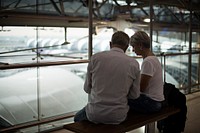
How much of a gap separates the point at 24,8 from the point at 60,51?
1.10 metres

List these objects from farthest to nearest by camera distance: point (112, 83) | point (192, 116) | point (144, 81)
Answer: point (192, 116) < point (144, 81) < point (112, 83)

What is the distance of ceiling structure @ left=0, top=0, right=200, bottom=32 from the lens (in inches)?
162

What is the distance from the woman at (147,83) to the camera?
7.70 feet

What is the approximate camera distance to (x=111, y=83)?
199 centimetres

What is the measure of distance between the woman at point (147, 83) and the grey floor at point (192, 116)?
1.04 metres

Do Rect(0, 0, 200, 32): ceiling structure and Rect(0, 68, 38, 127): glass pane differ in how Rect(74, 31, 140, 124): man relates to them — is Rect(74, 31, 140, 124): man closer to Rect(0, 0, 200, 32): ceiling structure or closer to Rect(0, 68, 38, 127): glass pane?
Rect(0, 68, 38, 127): glass pane

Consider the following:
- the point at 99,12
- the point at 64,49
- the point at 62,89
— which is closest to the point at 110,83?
the point at 62,89

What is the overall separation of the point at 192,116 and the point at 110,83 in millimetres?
2379

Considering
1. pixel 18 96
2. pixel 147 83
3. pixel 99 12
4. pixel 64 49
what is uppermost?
pixel 99 12

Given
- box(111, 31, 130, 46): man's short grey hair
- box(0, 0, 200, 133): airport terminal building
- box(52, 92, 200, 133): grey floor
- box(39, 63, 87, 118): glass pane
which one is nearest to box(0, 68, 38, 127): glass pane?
box(0, 0, 200, 133): airport terminal building

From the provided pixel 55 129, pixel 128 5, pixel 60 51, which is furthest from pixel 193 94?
pixel 55 129

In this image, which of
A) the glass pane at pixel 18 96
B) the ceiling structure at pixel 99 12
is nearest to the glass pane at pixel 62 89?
the glass pane at pixel 18 96

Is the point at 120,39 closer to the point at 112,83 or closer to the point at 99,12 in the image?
the point at 112,83

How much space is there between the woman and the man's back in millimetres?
308
